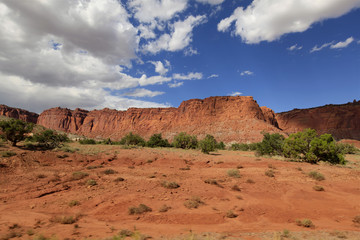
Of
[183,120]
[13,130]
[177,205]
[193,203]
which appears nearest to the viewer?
[193,203]

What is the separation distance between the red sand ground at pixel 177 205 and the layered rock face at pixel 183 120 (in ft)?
198

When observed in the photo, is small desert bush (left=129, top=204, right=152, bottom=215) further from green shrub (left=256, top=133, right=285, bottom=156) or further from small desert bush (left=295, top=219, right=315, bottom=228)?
green shrub (left=256, top=133, right=285, bottom=156)

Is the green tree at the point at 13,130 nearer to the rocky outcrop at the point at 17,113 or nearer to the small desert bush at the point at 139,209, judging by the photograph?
the small desert bush at the point at 139,209

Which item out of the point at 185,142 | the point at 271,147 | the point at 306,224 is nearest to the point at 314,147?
the point at 271,147

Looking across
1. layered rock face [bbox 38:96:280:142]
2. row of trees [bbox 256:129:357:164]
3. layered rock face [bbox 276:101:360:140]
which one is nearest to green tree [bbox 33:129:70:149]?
row of trees [bbox 256:129:357:164]

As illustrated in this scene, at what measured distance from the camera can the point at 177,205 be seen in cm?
840

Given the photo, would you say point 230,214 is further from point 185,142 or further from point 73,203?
point 185,142

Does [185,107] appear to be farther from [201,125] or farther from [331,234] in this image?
[331,234]

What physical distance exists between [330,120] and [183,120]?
71672 mm

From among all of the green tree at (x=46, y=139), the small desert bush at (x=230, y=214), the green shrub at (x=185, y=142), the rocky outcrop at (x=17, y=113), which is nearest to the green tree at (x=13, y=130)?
the green tree at (x=46, y=139)

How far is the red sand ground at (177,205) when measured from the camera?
609cm

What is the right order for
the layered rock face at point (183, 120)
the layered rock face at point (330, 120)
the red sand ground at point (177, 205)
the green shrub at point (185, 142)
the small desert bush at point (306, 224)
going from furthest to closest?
1. the layered rock face at point (330, 120)
2. the layered rock face at point (183, 120)
3. the green shrub at point (185, 142)
4. the small desert bush at point (306, 224)
5. the red sand ground at point (177, 205)

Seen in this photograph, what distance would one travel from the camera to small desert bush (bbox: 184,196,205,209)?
823cm

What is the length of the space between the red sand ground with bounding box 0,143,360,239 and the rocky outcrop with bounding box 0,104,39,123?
458 feet
